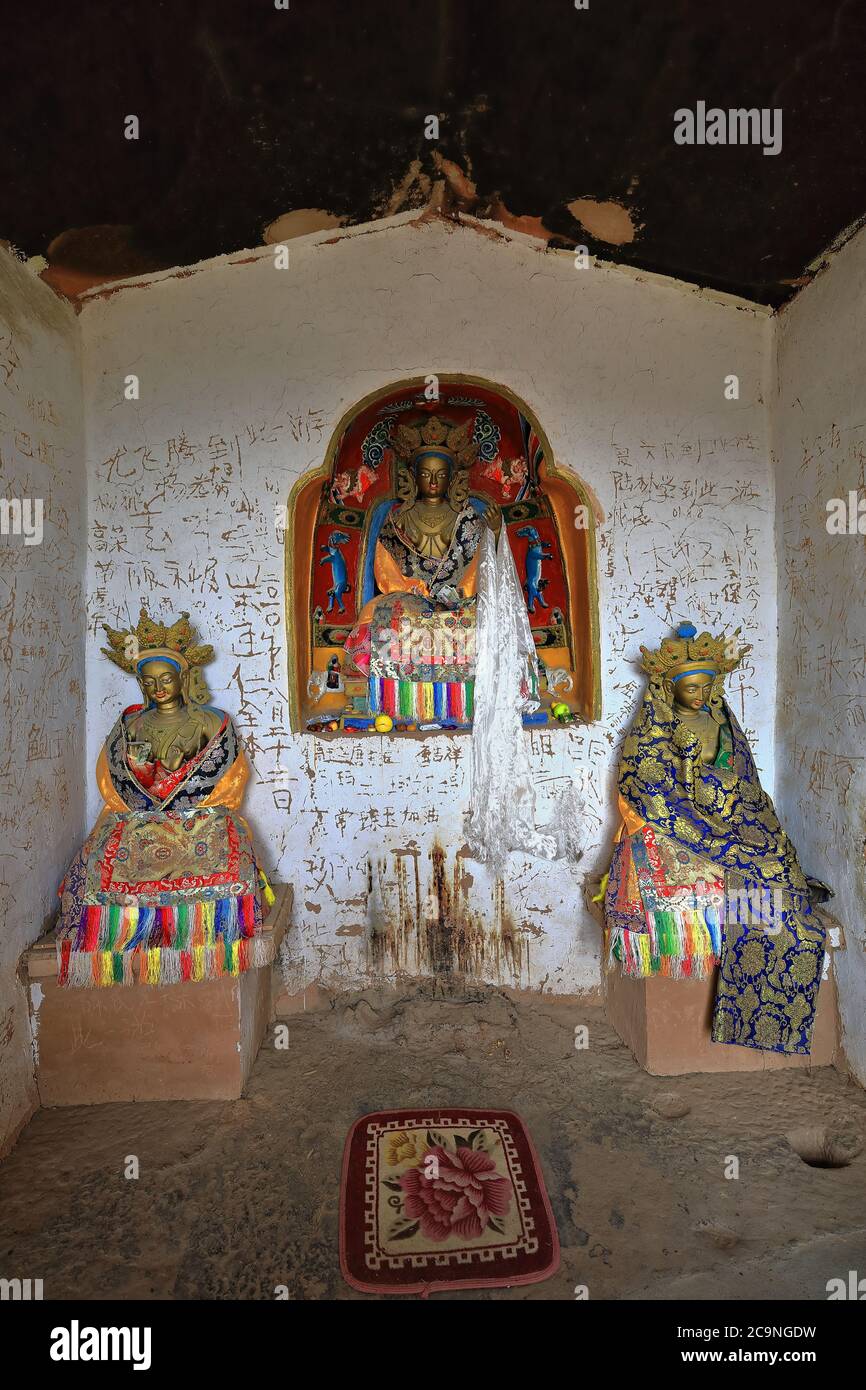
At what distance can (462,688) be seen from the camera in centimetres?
453

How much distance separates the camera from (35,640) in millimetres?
3502

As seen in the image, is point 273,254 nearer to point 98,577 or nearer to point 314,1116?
point 98,577

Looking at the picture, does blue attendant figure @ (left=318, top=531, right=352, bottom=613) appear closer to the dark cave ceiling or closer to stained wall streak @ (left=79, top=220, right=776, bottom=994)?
stained wall streak @ (left=79, top=220, right=776, bottom=994)

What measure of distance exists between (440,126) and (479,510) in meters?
2.01

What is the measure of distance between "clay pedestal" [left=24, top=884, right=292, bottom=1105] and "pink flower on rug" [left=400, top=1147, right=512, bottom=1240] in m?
1.02

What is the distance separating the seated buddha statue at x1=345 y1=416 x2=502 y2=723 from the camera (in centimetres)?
457

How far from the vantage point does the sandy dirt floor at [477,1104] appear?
8.04 ft

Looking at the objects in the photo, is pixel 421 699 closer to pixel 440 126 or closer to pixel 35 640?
pixel 35 640

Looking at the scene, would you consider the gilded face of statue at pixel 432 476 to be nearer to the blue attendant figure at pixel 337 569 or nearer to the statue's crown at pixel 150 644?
the blue attendant figure at pixel 337 569

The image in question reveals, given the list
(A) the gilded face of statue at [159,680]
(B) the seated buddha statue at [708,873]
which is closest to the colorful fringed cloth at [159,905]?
(A) the gilded face of statue at [159,680]

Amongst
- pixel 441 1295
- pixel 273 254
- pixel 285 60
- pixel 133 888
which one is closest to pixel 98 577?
pixel 133 888

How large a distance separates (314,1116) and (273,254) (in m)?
4.50

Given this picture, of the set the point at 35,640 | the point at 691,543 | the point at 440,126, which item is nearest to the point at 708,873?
the point at 691,543

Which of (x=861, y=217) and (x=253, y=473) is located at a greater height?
(x=861, y=217)
